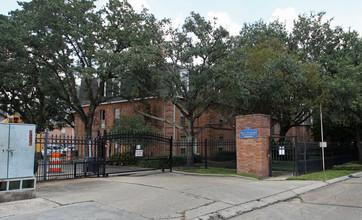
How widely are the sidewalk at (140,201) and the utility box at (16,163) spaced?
338mm

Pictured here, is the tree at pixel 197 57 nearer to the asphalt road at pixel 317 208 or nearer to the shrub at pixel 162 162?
the shrub at pixel 162 162

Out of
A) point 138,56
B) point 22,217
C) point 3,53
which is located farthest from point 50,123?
point 22,217

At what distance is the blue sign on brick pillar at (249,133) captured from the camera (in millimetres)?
14333

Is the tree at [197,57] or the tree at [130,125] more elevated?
the tree at [197,57]

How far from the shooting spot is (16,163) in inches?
303

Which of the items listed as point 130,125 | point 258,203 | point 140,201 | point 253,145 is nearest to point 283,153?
point 253,145

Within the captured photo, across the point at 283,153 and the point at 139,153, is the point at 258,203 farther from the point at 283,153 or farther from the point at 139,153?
the point at 139,153

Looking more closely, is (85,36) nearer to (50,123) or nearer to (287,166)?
(287,166)

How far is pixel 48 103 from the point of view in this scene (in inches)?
1241

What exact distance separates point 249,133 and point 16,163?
10399 mm

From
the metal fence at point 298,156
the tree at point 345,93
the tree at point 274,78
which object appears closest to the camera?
the metal fence at point 298,156

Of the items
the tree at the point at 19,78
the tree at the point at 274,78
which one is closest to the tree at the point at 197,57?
the tree at the point at 274,78

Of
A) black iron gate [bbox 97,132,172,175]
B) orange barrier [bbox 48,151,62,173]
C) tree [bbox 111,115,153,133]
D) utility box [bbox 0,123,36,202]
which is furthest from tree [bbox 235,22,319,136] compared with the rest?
utility box [bbox 0,123,36,202]

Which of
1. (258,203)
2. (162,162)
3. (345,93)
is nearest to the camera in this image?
(258,203)
